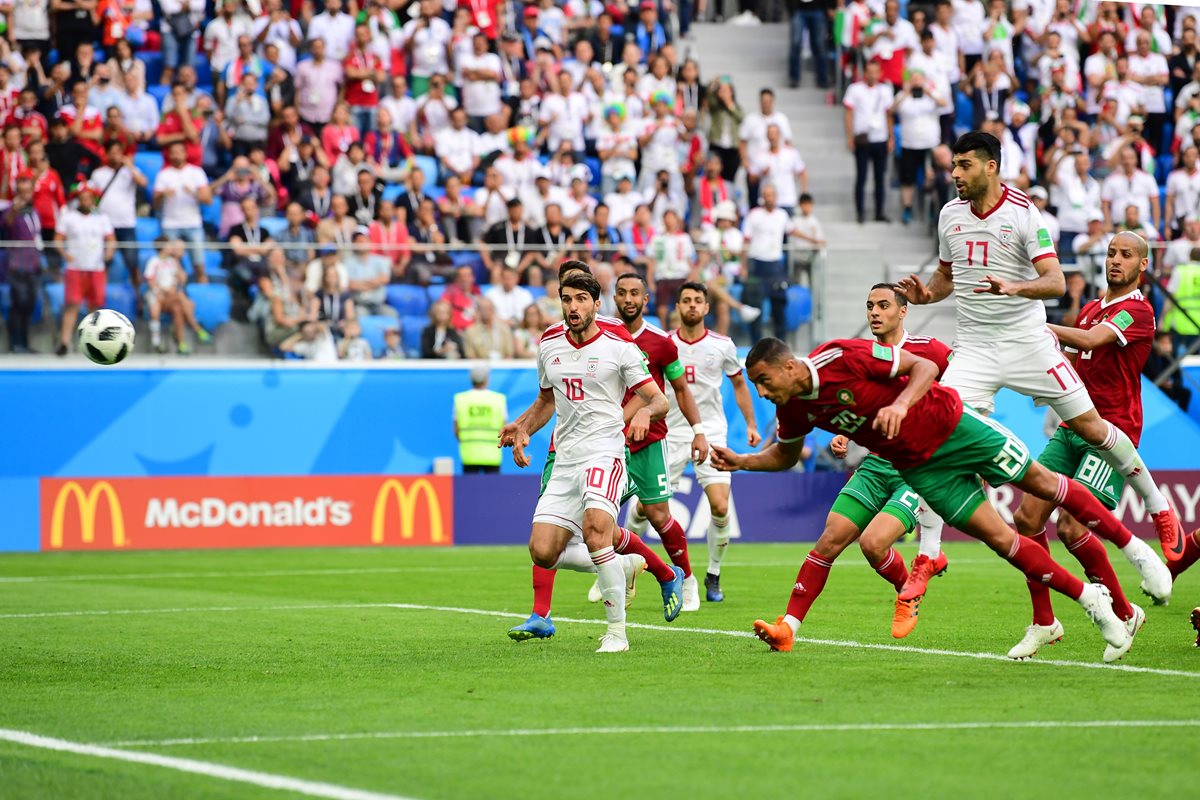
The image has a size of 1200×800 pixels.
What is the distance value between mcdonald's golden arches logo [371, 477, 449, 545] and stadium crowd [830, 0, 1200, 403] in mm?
9347

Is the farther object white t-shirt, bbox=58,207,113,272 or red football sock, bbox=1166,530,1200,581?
white t-shirt, bbox=58,207,113,272

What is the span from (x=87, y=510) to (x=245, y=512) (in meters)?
1.94

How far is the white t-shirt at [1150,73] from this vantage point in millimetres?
28734

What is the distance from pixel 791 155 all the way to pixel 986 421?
17.9 m

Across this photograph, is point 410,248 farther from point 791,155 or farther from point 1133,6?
point 1133,6

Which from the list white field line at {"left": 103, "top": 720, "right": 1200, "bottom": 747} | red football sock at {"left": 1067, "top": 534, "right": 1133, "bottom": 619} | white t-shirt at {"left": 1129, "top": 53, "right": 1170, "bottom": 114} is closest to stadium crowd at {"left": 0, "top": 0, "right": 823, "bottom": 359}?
white t-shirt at {"left": 1129, "top": 53, "right": 1170, "bottom": 114}

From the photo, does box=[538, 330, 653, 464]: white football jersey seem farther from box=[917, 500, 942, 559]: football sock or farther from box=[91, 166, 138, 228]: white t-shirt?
box=[91, 166, 138, 228]: white t-shirt

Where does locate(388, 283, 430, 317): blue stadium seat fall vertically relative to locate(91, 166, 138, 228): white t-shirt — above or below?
below

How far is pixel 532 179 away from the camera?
2528 centimetres

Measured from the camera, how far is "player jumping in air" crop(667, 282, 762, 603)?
559 inches

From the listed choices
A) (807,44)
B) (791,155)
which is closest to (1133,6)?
(807,44)

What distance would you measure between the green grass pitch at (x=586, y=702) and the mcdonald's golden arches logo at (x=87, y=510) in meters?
7.50

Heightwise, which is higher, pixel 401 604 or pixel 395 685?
pixel 395 685

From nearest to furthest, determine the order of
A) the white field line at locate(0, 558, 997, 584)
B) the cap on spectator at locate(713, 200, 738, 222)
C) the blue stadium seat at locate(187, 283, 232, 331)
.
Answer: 1. the white field line at locate(0, 558, 997, 584)
2. the blue stadium seat at locate(187, 283, 232, 331)
3. the cap on spectator at locate(713, 200, 738, 222)
